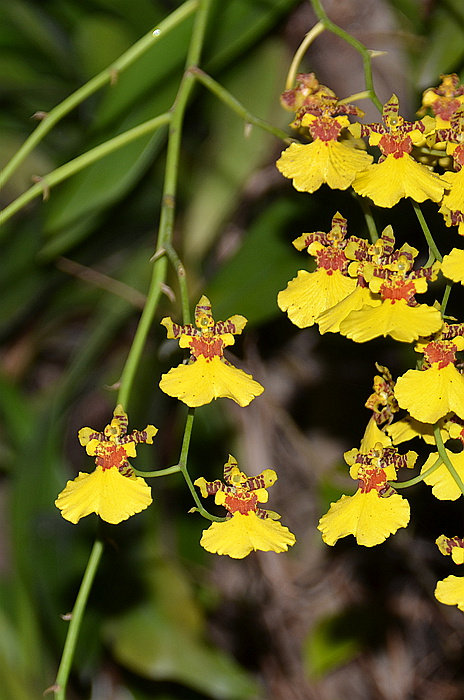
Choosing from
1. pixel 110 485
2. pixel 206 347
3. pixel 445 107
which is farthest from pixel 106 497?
pixel 445 107


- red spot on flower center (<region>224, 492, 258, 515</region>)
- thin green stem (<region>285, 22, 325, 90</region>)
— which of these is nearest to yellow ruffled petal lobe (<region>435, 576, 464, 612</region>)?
red spot on flower center (<region>224, 492, 258, 515</region>)

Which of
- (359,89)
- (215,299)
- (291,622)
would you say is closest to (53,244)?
(215,299)

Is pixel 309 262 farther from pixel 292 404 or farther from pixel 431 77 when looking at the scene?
pixel 292 404

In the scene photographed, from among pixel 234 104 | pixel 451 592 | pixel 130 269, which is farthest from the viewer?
pixel 130 269

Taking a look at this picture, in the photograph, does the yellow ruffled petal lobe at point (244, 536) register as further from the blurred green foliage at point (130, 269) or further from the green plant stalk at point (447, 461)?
the blurred green foliage at point (130, 269)

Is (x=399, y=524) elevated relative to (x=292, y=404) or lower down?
lower down

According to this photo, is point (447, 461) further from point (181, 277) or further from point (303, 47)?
point (303, 47)

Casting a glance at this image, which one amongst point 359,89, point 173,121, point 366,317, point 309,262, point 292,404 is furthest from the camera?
point 292,404

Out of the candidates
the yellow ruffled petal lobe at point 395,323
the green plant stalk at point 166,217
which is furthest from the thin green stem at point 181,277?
the yellow ruffled petal lobe at point 395,323
